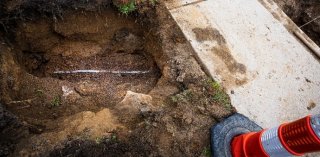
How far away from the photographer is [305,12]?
14.7ft

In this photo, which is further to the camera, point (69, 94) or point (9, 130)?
point (69, 94)

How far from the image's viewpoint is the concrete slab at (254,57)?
2.99 meters

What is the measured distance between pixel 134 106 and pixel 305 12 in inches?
122

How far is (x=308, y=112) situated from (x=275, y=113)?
1.21ft

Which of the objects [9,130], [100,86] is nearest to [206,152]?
[100,86]

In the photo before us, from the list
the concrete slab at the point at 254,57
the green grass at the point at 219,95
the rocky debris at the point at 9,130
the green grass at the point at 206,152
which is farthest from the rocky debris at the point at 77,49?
the green grass at the point at 206,152

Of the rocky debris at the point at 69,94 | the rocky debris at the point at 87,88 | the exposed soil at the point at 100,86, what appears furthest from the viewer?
the rocky debris at the point at 87,88

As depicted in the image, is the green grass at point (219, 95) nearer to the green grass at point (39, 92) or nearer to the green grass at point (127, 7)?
the green grass at point (127, 7)

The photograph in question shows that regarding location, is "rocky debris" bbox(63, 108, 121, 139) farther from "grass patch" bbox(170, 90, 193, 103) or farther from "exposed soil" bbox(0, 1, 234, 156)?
"grass patch" bbox(170, 90, 193, 103)

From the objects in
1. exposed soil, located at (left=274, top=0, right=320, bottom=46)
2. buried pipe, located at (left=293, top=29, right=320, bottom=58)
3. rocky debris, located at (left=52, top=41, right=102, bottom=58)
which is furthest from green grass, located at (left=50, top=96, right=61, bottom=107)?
exposed soil, located at (left=274, top=0, right=320, bottom=46)

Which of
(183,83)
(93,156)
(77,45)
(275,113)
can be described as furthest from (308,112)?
(77,45)

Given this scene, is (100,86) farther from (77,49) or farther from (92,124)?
(92,124)

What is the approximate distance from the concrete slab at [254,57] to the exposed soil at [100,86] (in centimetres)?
17

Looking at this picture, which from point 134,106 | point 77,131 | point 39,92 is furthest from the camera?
point 39,92
